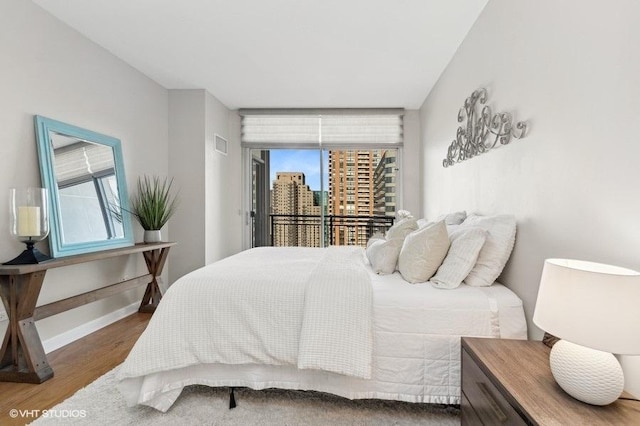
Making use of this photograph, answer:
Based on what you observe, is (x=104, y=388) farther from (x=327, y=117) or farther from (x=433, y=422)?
(x=327, y=117)

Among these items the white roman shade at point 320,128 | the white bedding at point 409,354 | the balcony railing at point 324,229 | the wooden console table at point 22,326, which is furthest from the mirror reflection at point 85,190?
the balcony railing at point 324,229

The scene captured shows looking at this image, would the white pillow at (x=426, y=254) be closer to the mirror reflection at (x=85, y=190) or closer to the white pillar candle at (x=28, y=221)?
the white pillar candle at (x=28, y=221)

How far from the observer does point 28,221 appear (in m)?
2.06

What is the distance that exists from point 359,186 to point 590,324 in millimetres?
4347

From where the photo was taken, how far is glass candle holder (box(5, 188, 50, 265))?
6.75 ft

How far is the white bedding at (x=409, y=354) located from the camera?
1585mm

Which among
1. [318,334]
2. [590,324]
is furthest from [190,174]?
[590,324]

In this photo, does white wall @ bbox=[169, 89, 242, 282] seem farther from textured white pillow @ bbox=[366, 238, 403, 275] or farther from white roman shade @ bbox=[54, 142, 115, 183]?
textured white pillow @ bbox=[366, 238, 403, 275]

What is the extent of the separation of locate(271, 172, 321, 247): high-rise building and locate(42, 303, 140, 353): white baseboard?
249 cm

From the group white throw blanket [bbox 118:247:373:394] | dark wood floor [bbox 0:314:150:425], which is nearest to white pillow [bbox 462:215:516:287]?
white throw blanket [bbox 118:247:373:394]

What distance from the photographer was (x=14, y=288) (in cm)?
201

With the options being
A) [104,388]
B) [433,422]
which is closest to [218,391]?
[104,388]

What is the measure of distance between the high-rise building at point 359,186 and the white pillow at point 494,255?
122 inches

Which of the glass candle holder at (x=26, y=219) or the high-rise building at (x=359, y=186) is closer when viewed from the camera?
the glass candle holder at (x=26, y=219)
